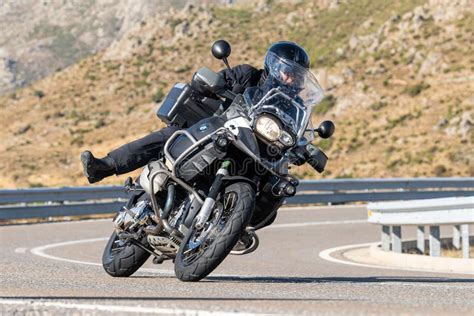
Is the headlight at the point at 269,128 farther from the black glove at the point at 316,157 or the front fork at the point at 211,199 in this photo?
the black glove at the point at 316,157

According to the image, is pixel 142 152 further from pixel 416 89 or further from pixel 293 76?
pixel 416 89

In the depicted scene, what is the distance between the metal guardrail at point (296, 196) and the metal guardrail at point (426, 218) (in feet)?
30.3

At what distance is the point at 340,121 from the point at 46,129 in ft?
102

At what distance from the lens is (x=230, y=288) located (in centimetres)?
802

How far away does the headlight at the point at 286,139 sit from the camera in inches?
332

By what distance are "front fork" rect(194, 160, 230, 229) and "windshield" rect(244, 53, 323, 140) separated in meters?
0.55

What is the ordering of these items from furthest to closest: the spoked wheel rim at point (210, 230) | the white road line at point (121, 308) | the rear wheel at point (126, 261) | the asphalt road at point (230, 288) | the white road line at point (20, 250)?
1. the white road line at point (20, 250)
2. the rear wheel at point (126, 261)
3. the spoked wheel rim at point (210, 230)
4. the asphalt road at point (230, 288)
5. the white road line at point (121, 308)

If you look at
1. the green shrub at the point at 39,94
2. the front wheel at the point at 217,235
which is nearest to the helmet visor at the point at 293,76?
the front wheel at the point at 217,235

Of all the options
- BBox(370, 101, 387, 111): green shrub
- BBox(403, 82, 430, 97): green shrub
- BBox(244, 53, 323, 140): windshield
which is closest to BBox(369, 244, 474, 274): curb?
BBox(244, 53, 323, 140): windshield

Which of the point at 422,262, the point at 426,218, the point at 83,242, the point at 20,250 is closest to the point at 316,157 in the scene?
the point at 422,262

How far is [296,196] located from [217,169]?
1840cm

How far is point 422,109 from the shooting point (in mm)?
62031

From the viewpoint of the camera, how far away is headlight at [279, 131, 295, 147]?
8422mm

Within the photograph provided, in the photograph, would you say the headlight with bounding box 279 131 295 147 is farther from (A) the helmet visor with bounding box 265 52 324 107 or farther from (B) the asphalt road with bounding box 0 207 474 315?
(B) the asphalt road with bounding box 0 207 474 315
